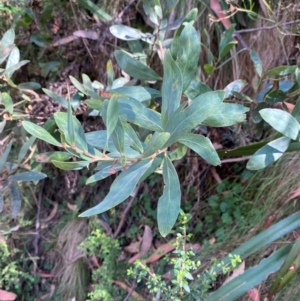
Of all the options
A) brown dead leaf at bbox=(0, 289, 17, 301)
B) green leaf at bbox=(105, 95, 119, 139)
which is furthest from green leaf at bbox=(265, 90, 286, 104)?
brown dead leaf at bbox=(0, 289, 17, 301)

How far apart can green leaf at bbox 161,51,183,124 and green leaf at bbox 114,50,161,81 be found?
0.27m

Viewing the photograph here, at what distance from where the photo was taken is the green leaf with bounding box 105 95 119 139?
56 centimetres

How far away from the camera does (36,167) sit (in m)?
1.09

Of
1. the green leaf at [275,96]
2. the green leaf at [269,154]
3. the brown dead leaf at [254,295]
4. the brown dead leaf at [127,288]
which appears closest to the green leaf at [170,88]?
the green leaf at [269,154]

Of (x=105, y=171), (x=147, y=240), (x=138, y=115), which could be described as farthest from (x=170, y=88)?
(x=147, y=240)

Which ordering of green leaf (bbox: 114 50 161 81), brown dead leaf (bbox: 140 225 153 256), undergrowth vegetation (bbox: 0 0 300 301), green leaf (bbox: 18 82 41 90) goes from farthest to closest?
brown dead leaf (bbox: 140 225 153 256), green leaf (bbox: 18 82 41 90), green leaf (bbox: 114 50 161 81), undergrowth vegetation (bbox: 0 0 300 301)

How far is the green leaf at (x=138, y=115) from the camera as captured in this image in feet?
2.13

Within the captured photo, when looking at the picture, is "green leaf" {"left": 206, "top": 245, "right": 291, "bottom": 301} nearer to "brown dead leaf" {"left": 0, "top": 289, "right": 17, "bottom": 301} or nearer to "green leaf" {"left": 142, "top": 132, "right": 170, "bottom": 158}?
"green leaf" {"left": 142, "top": 132, "right": 170, "bottom": 158}

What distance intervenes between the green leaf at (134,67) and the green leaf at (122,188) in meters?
0.33

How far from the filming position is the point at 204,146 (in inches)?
24.7

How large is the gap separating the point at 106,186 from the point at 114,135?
84 centimetres

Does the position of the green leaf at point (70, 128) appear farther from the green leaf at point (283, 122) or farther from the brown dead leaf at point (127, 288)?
the brown dead leaf at point (127, 288)

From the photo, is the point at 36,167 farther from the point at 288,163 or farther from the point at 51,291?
the point at 288,163

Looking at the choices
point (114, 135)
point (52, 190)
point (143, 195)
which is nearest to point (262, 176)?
point (143, 195)
